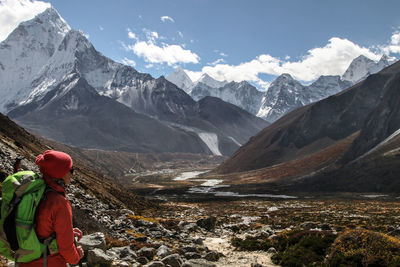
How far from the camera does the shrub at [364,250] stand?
13.6 metres

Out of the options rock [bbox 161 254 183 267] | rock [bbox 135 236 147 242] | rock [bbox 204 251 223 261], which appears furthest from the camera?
rock [bbox 135 236 147 242]

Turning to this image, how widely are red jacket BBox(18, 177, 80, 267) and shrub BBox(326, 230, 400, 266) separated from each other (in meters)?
12.6

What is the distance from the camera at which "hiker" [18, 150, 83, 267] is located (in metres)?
5.95

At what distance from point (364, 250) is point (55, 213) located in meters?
13.6

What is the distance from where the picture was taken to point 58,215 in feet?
19.5

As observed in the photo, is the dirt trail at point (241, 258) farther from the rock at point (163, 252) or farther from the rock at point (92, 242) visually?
the rock at point (92, 242)

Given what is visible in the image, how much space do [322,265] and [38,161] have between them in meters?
14.0

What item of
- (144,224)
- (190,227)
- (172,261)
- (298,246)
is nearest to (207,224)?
(190,227)

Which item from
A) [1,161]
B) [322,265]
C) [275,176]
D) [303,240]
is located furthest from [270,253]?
[275,176]

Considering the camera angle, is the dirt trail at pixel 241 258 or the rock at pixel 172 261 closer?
the rock at pixel 172 261

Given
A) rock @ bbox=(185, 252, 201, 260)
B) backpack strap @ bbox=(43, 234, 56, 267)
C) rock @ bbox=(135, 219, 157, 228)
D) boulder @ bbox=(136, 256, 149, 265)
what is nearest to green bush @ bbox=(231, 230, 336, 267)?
A: rock @ bbox=(185, 252, 201, 260)

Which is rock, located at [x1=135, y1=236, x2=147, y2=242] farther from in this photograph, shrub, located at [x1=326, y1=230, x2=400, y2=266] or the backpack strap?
the backpack strap

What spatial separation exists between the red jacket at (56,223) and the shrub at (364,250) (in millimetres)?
12574

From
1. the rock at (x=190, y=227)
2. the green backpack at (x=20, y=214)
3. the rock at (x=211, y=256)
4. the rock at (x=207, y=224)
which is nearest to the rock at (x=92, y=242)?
the rock at (x=211, y=256)
